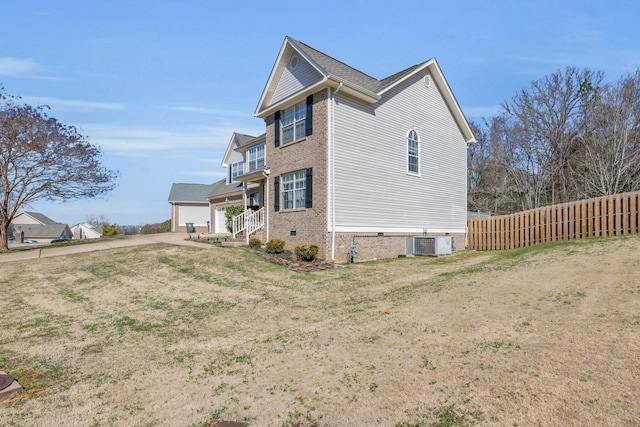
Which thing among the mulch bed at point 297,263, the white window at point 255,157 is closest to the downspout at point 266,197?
the mulch bed at point 297,263

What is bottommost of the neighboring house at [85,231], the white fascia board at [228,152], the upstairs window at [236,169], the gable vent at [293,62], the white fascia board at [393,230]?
the neighboring house at [85,231]

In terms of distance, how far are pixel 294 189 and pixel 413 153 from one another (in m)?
6.33

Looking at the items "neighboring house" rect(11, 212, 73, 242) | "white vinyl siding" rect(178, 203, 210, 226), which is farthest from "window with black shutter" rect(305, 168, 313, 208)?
"neighboring house" rect(11, 212, 73, 242)

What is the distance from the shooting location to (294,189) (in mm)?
16547

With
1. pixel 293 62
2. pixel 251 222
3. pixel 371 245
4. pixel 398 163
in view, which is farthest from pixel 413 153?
pixel 251 222

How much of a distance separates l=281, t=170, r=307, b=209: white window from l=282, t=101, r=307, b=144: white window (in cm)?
172

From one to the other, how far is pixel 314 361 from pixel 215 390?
4.46 feet

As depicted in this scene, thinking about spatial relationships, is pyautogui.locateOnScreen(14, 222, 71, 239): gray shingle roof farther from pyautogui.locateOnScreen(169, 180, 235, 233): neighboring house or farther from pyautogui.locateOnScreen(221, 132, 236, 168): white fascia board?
pyautogui.locateOnScreen(221, 132, 236, 168): white fascia board

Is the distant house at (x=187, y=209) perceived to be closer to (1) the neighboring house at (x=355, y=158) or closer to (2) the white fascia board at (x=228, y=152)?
(2) the white fascia board at (x=228, y=152)

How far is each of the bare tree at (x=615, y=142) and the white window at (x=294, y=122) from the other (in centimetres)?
1998

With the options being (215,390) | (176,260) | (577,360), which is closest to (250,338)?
(215,390)

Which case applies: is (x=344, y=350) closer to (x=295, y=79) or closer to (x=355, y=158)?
(x=355, y=158)

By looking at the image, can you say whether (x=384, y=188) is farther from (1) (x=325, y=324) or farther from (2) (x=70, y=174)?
(2) (x=70, y=174)

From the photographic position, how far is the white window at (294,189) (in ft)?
52.5
